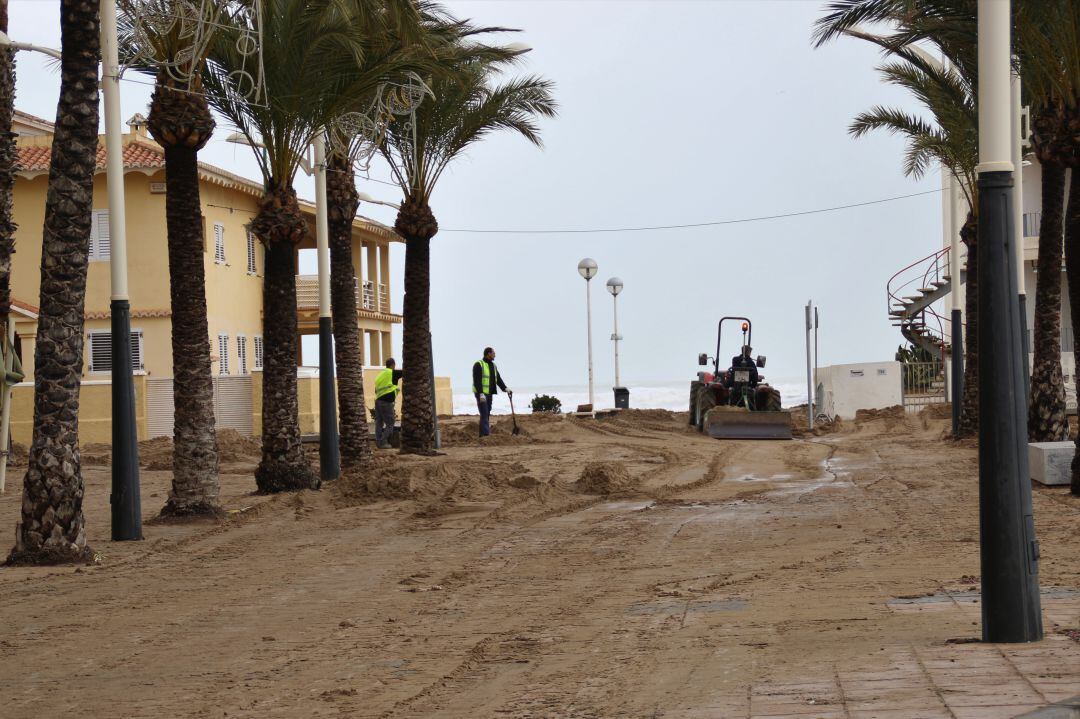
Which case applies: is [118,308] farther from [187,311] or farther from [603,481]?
[603,481]

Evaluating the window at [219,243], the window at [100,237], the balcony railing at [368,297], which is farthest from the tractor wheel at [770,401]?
the balcony railing at [368,297]

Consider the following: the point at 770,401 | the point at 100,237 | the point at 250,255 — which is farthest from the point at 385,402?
the point at 250,255

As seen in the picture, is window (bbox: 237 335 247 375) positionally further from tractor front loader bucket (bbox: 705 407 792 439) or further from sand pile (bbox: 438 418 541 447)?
tractor front loader bucket (bbox: 705 407 792 439)

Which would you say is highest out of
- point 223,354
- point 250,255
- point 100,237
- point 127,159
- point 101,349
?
point 127,159

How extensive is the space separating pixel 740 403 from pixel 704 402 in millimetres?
1819

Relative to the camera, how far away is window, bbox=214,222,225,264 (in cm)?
3438

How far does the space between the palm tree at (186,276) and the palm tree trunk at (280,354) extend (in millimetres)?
2661

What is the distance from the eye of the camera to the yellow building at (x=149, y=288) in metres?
29.9

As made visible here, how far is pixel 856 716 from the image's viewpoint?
5.02 metres

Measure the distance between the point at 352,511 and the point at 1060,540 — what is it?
316 inches

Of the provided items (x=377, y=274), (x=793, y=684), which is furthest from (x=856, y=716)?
(x=377, y=274)

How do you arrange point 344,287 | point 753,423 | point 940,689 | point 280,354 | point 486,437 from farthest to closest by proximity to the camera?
point 486,437, point 753,423, point 344,287, point 280,354, point 940,689

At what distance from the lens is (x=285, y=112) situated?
1669 centimetres

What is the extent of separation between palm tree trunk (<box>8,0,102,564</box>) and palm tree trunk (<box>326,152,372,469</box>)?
9428 mm
